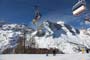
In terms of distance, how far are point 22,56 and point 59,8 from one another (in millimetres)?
2309

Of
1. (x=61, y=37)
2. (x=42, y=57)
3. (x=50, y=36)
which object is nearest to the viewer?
(x=42, y=57)

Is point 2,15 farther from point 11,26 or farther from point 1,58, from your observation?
point 1,58

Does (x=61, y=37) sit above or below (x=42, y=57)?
above

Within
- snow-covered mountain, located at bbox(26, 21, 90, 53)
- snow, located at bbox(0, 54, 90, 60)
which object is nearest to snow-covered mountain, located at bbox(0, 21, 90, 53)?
snow-covered mountain, located at bbox(26, 21, 90, 53)

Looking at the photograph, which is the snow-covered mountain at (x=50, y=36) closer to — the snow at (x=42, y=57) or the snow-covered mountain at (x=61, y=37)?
the snow-covered mountain at (x=61, y=37)

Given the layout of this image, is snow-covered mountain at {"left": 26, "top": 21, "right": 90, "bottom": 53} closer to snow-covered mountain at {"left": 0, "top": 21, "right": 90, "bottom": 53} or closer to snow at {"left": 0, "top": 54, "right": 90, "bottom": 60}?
snow-covered mountain at {"left": 0, "top": 21, "right": 90, "bottom": 53}

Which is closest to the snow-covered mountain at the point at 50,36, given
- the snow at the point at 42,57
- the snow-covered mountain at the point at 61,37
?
the snow-covered mountain at the point at 61,37

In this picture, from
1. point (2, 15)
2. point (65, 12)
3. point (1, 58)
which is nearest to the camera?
point (1, 58)

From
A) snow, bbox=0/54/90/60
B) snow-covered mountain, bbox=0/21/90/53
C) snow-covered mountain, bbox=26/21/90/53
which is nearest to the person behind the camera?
snow, bbox=0/54/90/60

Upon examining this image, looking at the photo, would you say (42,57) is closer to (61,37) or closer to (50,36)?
(50,36)

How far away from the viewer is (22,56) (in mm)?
8961

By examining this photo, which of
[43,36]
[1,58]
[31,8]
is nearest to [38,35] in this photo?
[43,36]

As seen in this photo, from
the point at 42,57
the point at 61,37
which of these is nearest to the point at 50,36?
the point at 61,37

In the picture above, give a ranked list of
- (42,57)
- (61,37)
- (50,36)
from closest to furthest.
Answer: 1. (42,57)
2. (50,36)
3. (61,37)
